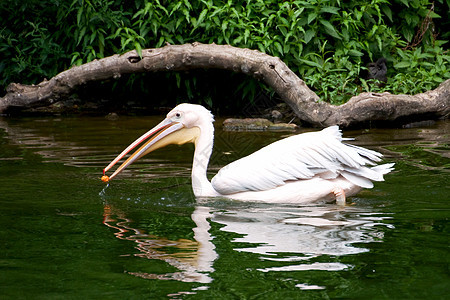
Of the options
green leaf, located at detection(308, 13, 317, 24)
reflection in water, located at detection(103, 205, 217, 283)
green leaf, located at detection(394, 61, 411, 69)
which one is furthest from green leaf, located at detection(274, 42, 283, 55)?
reflection in water, located at detection(103, 205, 217, 283)

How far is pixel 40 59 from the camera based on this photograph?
973 cm

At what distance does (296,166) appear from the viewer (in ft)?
15.0

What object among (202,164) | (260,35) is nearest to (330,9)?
(260,35)

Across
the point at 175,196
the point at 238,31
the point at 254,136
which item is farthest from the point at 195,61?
the point at 175,196

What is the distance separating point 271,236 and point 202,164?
1245 millimetres

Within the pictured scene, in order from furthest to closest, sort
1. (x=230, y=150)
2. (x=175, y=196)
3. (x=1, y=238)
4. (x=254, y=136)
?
(x=254, y=136)
(x=230, y=150)
(x=175, y=196)
(x=1, y=238)

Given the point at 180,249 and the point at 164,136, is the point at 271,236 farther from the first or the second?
the point at 164,136

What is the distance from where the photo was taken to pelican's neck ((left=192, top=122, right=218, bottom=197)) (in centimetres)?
473

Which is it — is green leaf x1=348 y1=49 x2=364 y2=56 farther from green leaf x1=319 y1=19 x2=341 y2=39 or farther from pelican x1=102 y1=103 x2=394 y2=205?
pelican x1=102 y1=103 x2=394 y2=205

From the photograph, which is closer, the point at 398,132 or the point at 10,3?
the point at 398,132

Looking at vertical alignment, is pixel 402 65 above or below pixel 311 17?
below

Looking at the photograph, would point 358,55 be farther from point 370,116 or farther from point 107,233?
point 107,233

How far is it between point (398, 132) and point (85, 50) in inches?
170

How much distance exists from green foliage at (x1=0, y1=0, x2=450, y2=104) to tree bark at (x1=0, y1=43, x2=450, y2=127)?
0.95ft
